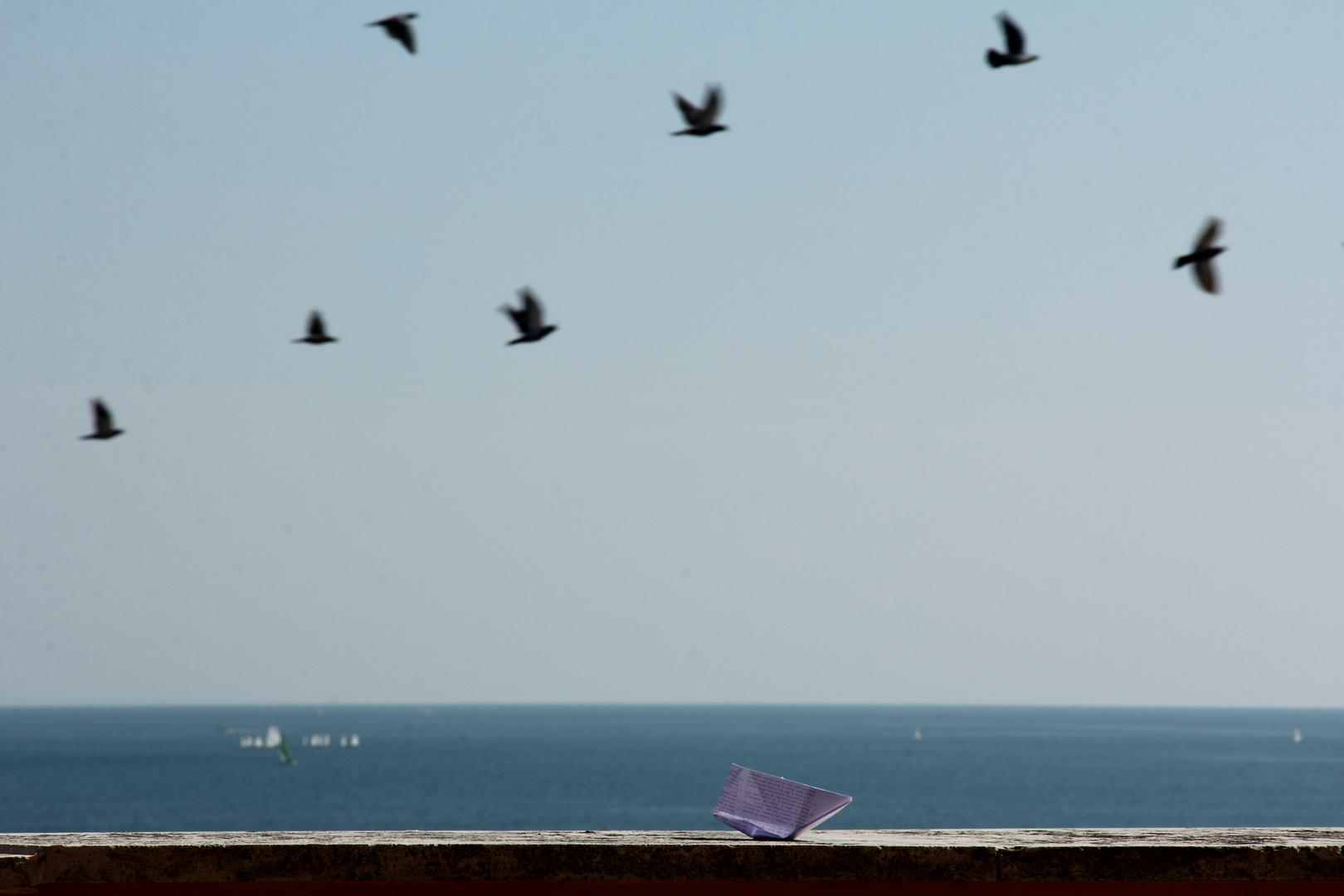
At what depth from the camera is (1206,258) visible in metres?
10.3

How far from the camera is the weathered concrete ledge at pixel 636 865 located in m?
4.19

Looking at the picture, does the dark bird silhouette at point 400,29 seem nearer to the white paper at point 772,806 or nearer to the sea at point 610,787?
the white paper at point 772,806

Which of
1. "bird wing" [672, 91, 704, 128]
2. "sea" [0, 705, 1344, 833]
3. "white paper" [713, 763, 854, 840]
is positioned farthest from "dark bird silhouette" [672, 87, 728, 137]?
"sea" [0, 705, 1344, 833]

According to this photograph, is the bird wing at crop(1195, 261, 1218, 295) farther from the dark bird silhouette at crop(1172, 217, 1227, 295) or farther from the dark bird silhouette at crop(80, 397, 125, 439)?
the dark bird silhouette at crop(80, 397, 125, 439)

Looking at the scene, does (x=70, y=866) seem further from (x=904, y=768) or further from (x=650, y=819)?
(x=904, y=768)

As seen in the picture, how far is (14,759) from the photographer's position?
547 ft

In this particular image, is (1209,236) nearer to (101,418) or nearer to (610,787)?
(101,418)

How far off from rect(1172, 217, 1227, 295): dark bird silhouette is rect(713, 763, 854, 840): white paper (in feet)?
22.0

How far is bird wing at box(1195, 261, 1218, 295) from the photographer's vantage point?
10078 millimetres

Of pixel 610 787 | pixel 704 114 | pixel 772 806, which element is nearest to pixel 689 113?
pixel 704 114

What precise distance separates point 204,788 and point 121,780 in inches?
434

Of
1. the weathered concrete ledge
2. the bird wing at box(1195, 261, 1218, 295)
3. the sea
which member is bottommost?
the sea

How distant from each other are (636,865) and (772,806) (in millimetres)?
533

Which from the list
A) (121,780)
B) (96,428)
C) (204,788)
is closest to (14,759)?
(121,780)
